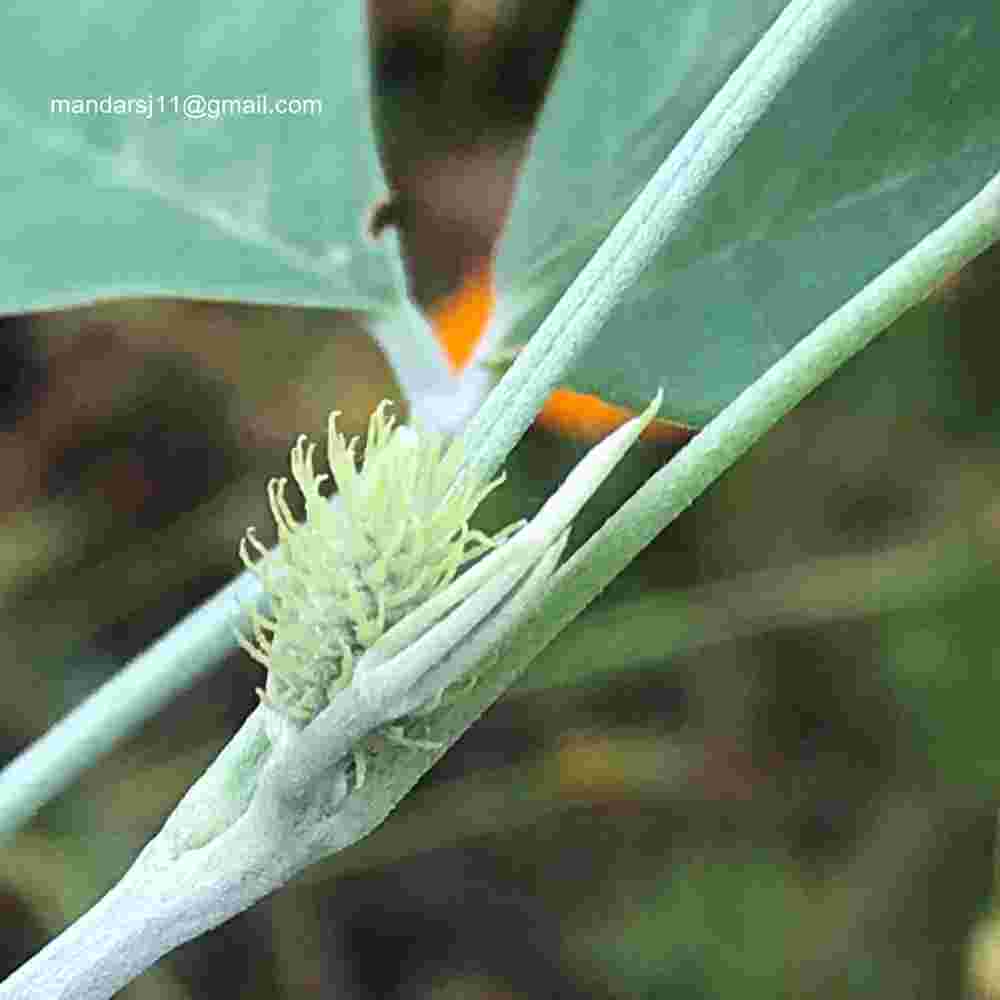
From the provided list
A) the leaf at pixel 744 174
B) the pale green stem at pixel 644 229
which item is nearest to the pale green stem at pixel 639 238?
the pale green stem at pixel 644 229

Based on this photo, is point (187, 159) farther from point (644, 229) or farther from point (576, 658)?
point (576, 658)

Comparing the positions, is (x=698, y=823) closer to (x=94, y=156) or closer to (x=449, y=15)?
(x=449, y=15)

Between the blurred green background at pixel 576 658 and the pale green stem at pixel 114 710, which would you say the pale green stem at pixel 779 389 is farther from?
the blurred green background at pixel 576 658

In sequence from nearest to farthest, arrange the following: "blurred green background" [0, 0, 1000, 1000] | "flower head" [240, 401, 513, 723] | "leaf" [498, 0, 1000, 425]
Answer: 1. "flower head" [240, 401, 513, 723]
2. "leaf" [498, 0, 1000, 425]
3. "blurred green background" [0, 0, 1000, 1000]

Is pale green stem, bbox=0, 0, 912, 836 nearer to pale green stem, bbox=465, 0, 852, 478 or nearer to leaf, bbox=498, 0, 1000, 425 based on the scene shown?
pale green stem, bbox=465, 0, 852, 478

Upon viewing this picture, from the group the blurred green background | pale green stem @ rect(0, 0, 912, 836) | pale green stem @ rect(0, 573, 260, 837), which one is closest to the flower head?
pale green stem @ rect(0, 0, 912, 836)

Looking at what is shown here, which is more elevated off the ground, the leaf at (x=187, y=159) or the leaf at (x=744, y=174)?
the leaf at (x=187, y=159)
